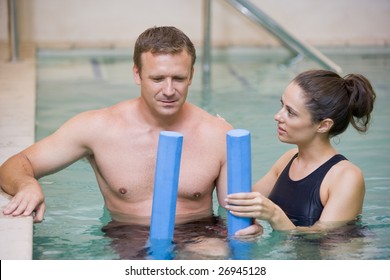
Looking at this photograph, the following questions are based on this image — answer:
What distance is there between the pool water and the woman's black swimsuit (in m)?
0.11

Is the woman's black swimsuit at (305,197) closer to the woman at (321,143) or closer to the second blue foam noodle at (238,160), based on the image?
the woman at (321,143)

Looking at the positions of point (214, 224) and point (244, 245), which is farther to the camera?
point (214, 224)

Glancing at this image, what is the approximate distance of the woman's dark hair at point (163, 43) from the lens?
303 cm

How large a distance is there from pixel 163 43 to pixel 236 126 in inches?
99.6

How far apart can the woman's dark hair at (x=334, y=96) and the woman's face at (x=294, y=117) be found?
0.07ft

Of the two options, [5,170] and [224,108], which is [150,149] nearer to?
[5,170]

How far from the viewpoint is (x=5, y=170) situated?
10.5ft

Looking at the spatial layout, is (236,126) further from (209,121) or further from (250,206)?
(250,206)

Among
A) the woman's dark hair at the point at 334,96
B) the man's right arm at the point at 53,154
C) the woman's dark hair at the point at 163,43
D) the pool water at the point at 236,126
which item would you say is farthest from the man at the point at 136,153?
the woman's dark hair at the point at 334,96

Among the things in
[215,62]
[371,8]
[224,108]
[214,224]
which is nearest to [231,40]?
[215,62]

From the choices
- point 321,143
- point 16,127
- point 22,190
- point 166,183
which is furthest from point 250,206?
point 16,127

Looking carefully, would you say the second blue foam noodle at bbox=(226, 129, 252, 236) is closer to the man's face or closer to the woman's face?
the man's face
